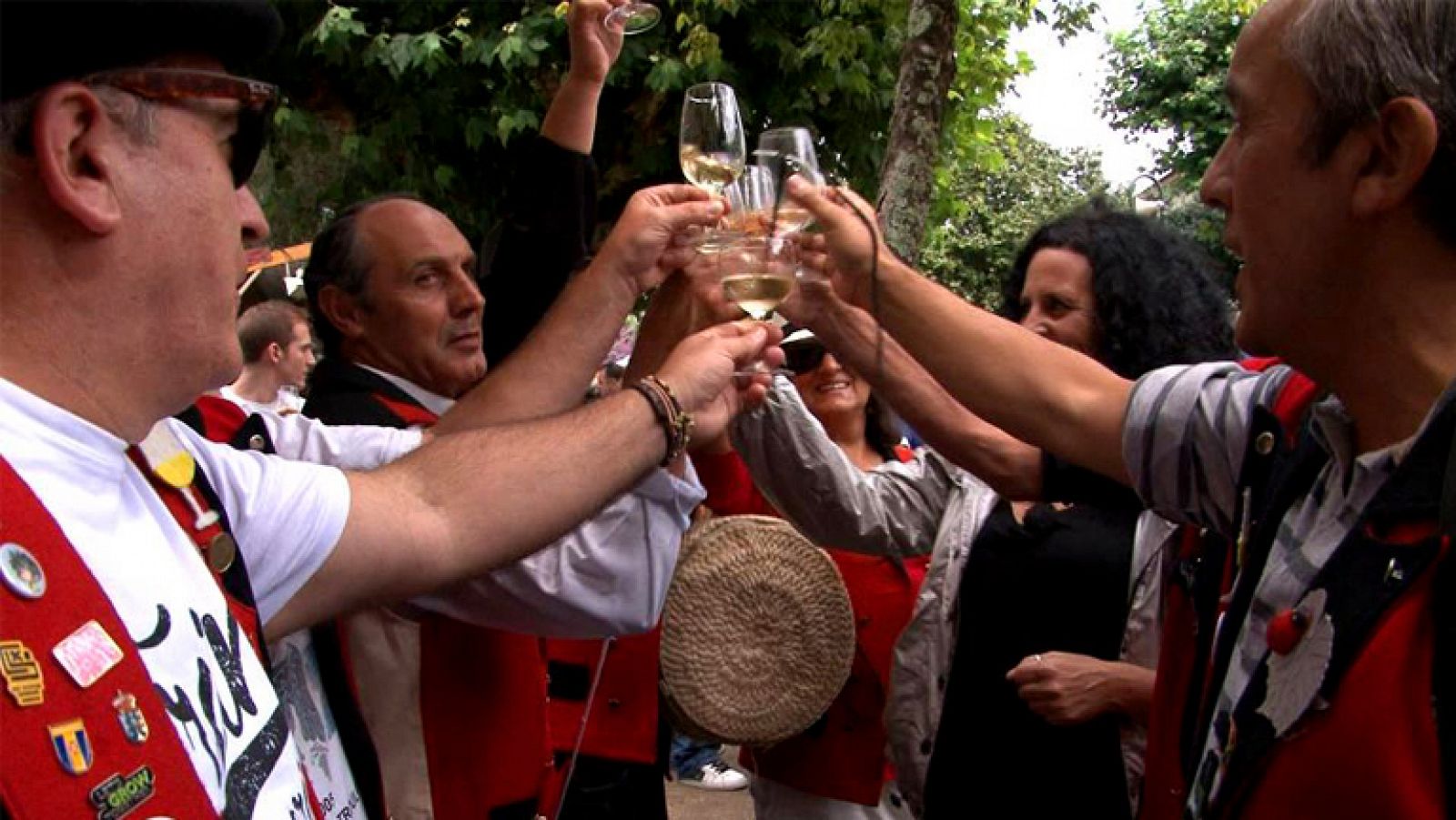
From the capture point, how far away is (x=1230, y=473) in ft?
6.76

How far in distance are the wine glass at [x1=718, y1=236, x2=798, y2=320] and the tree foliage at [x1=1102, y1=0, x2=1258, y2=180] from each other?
80.7 ft

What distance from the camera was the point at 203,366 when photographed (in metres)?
1.48

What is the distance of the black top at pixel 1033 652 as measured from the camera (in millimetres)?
3088

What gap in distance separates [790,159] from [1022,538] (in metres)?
1.20

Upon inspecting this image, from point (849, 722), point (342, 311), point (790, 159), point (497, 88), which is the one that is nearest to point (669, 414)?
point (790, 159)

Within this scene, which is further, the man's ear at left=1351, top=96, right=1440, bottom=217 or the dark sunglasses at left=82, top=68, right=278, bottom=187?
the man's ear at left=1351, top=96, right=1440, bottom=217

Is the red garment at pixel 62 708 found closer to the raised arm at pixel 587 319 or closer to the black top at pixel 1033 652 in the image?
the raised arm at pixel 587 319

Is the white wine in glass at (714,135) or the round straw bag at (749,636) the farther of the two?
the round straw bag at (749,636)

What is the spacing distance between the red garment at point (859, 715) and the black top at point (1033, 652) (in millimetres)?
610

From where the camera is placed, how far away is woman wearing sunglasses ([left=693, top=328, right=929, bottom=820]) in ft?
12.7

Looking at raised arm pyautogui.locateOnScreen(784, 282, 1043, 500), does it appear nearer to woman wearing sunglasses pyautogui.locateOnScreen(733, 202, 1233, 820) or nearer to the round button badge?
woman wearing sunglasses pyautogui.locateOnScreen(733, 202, 1233, 820)

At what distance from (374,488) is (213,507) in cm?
33

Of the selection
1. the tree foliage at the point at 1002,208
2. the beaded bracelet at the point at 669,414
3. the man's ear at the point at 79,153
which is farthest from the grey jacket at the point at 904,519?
the tree foliage at the point at 1002,208

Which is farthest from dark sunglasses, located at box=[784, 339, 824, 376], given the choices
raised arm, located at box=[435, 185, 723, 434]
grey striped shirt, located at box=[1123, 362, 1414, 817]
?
grey striped shirt, located at box=[1123, 362, 1414, 817]
